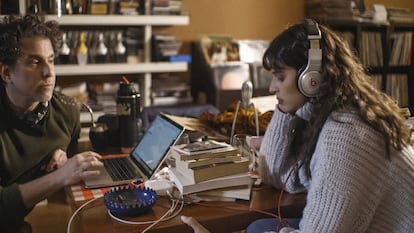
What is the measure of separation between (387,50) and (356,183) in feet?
11.6

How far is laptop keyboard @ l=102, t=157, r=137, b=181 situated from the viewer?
159 cm

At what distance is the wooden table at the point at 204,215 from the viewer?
4.04 feet

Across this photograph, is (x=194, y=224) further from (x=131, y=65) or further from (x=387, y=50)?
(x=387, y=50)

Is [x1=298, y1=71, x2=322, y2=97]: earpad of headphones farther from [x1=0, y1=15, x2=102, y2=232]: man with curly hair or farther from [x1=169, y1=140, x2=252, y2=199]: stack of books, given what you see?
[x1=0, y1=15, x2=102, y2=232]: man with curly hair

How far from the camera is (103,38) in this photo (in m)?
3.67

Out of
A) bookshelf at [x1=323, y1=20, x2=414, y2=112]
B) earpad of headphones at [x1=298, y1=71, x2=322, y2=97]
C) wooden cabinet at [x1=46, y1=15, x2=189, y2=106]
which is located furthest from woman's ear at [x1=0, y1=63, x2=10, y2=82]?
bookshelf at [x1=323, y1=20, x2=414, y2=112]

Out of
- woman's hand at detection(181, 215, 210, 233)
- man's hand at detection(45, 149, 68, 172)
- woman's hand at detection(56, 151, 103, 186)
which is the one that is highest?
woman's hand at detection(56, 151, 103, 186)

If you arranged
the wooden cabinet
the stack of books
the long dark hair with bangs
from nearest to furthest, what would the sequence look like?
the long dark hair with bangs < the stack of books < the wooden cabinet

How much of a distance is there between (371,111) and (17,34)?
1329 mm

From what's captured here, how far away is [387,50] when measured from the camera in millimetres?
4387

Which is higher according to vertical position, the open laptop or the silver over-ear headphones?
the silver over-ear headphones

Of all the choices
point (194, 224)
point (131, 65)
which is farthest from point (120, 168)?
point (131, 65)

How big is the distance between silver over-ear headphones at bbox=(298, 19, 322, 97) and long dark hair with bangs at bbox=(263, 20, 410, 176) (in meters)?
0.02

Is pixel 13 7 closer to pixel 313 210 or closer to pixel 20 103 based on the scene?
pixel 20 103
